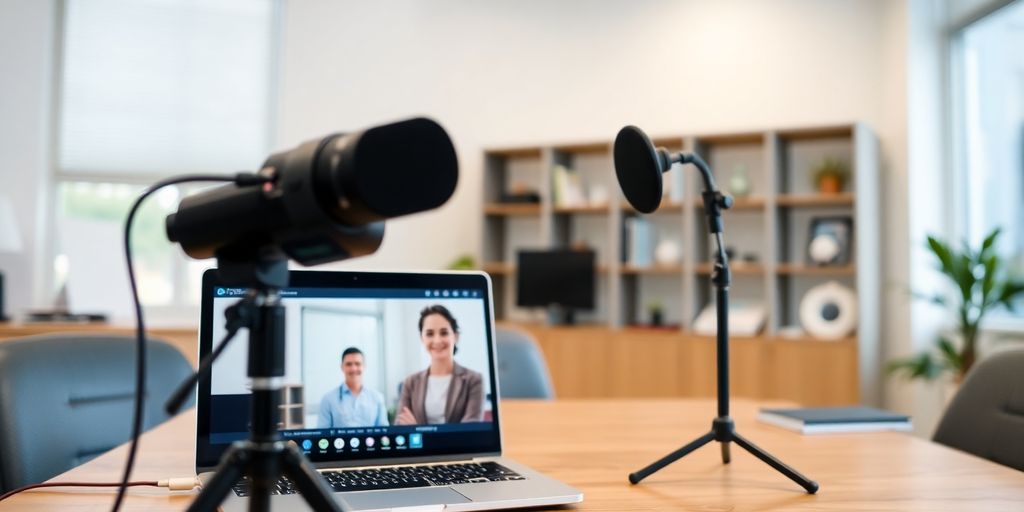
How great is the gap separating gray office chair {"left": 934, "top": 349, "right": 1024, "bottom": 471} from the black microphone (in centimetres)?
124

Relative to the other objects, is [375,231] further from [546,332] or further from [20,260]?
[20,260]

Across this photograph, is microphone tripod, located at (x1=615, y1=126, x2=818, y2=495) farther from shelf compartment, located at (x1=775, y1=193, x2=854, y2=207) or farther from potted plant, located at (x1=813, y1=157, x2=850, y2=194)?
potted plant, located at (x1=813, y1=157, x2=850, y2=194)

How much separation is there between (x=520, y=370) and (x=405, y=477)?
3.99ft

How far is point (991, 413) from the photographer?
4.84 feet

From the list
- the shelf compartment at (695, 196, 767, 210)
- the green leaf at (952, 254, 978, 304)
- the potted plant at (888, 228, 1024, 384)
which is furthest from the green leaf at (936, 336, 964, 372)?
the shelf compartment at (695, 196, 767, 210)

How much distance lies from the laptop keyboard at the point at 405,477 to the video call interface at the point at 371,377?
0.12 ft

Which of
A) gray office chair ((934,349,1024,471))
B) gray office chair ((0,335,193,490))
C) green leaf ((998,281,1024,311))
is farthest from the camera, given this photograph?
green leaf ((998,281,1024,311))

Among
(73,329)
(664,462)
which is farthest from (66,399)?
(73,329)

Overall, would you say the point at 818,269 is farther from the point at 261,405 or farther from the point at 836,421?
the point at 261,405

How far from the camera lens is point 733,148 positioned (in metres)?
4.65

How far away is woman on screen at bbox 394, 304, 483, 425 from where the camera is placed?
3.61 feet

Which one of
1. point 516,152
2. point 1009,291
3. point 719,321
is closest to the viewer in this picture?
point 719,321

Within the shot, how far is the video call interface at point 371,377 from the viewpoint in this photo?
1.04m

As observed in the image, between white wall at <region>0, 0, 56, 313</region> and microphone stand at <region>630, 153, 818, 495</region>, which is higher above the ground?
white wall at <region>0, 0, 56, 313</region>
